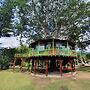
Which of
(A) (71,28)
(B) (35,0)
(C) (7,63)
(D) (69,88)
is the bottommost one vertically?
(D) (69,88)

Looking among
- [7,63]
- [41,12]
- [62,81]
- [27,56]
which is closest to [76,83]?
[62,81]

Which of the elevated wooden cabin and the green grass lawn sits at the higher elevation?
the elevated wooden cabin

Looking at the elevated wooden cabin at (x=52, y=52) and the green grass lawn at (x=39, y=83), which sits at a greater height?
the elevated wooden cabin at (x=52, y=52)

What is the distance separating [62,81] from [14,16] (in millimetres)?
35725

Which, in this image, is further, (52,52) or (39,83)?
(52,52)

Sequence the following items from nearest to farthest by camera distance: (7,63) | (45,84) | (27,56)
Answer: (45,84) < (27,56) < (7,63)

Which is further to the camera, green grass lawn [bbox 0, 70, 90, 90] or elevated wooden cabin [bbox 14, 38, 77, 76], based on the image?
elevated wooden cabin [bbox 14, 38, 77, 76]

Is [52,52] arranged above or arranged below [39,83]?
above

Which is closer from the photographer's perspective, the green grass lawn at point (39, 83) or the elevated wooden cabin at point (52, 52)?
the green grass lawn at point (39, 83)

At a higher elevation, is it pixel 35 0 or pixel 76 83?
pixel 35 0

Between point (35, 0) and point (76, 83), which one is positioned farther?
point (35, 0)

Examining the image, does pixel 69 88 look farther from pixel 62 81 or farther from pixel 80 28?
pixel 80 28

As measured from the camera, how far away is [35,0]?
73.2m

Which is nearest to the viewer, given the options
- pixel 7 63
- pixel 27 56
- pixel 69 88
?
pixel 69 88
